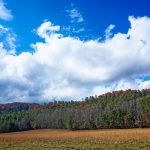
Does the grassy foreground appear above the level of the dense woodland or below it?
below

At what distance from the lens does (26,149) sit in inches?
1178

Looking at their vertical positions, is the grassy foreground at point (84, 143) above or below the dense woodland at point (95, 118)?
below

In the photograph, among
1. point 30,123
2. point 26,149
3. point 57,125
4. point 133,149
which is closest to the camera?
point 133,149

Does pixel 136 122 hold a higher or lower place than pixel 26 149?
higher

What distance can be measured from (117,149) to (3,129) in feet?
371

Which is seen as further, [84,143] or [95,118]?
[95,118]

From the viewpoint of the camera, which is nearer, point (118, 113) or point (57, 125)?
point (118, 113)

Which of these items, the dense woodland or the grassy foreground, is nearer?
the grassy foreground

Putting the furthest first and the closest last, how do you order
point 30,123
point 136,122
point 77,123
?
point 30,123
point 77,123
point 136,122

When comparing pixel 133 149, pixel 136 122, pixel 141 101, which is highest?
pixel 141 101

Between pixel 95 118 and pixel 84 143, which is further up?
pixel 95 118

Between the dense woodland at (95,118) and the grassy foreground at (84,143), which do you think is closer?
the grassy foreground at (84,143)

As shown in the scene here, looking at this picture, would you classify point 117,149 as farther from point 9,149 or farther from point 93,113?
point 93,113

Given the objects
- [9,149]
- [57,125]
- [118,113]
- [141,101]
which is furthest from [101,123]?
[9,149]
